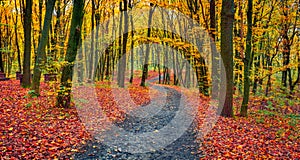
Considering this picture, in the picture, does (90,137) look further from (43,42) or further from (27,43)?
(27,43)

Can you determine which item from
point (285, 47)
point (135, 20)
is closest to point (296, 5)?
point (285, 47)

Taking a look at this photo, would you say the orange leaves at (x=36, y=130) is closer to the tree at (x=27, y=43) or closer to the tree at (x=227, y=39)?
the tree at (x=27, y=43)

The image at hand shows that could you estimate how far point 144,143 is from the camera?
7500mm

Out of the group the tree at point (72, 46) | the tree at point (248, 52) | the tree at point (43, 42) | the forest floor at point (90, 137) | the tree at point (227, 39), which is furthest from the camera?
the tree at point (43, 42)

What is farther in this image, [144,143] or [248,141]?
[144,143]

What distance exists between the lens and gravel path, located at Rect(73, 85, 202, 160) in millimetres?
6508

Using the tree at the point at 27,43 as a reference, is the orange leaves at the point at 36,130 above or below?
below

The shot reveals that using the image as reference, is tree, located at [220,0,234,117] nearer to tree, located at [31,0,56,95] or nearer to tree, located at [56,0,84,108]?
tree, located at [56,0,84,108]

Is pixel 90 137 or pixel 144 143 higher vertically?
pixel 90 137

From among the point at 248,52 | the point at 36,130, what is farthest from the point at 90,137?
the point at 248,52

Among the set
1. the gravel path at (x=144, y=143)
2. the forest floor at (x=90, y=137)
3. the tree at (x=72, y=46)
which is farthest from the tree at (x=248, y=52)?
the tree at (x=72, y=46)

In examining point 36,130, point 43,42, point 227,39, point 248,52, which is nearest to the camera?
point 36,130

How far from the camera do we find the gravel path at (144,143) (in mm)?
6508

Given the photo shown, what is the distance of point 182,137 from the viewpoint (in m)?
8.21
